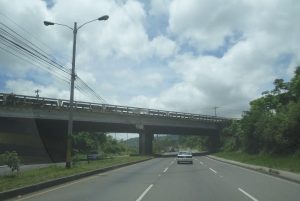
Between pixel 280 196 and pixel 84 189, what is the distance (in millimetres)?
7780

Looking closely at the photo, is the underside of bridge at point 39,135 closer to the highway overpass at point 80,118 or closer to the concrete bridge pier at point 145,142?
the highway overpass at point 80,118

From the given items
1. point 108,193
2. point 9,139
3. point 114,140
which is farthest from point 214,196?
point 114,140

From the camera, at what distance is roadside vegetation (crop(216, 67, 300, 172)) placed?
4384 cm

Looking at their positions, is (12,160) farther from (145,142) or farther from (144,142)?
(145,142)

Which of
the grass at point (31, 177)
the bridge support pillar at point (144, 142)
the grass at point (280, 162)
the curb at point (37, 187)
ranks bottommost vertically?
the curb at point (37, 187)

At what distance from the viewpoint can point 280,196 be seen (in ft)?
54.4

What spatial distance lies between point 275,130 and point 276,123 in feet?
2.51

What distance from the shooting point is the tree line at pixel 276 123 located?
44906 mm

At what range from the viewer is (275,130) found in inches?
1906

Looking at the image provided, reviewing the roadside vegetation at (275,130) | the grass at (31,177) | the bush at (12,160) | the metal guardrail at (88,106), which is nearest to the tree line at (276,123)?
the roadside vegetation at (275,130)

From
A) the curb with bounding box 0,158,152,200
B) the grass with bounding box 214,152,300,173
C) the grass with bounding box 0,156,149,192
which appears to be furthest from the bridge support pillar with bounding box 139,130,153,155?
the curb with bounding box 0,158,152,200

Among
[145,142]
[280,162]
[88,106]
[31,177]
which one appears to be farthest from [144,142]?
[31,177]

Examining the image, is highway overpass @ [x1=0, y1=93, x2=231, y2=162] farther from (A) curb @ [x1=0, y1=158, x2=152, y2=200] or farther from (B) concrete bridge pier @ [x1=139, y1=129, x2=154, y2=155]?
(A) curb @ [x1=0, y1=158, x2=152, y2=200]

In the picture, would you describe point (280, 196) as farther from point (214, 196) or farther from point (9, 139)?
point (9, 139)
